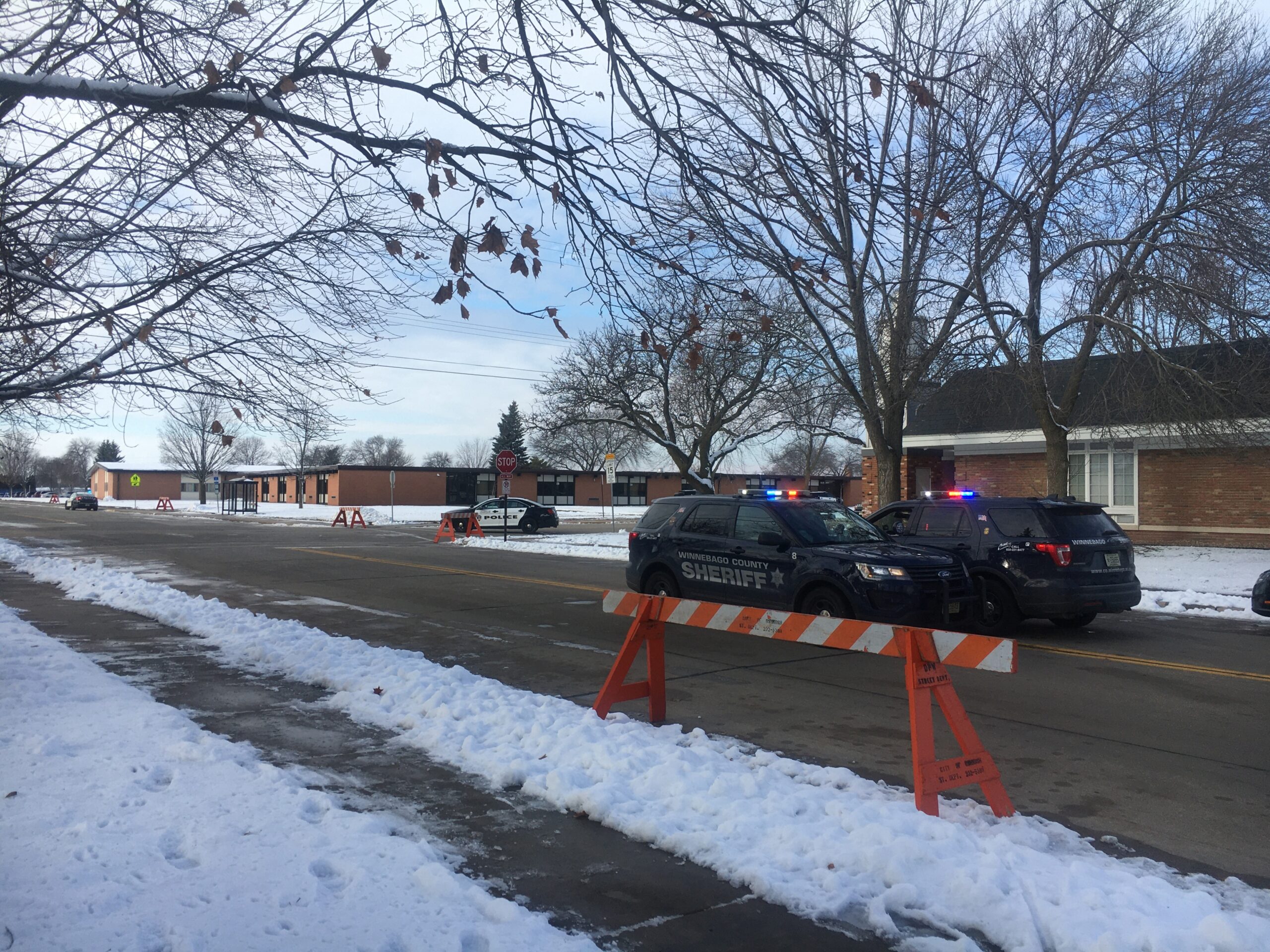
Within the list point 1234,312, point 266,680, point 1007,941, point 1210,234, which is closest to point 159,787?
point 266,680

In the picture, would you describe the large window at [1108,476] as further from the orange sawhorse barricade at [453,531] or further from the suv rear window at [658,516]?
the orange sawhorse barricade at [453,531]

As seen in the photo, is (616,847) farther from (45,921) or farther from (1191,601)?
(1191,601)

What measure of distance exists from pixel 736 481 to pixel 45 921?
3133 inches

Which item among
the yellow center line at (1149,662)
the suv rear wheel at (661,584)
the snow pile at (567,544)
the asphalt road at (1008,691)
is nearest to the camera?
the asphalt road at (1008,691)

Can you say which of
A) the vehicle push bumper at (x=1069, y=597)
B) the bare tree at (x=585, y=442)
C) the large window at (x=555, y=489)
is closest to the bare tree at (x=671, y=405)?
the bare tree at (x=585, y=442)

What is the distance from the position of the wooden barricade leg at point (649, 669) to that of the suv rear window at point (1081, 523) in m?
6.71

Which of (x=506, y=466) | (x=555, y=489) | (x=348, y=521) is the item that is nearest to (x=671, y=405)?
(x=506, y=466)

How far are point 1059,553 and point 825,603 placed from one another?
117 inches

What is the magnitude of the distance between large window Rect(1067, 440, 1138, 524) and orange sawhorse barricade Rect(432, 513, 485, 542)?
18218mm

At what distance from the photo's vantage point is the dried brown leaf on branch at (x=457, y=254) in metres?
5.50

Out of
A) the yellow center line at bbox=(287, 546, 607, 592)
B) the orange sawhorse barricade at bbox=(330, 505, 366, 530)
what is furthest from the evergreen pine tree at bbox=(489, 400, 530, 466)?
the yellow center line at bbox=(287, 546, 607, 592)

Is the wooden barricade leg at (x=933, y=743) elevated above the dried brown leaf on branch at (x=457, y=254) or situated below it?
below

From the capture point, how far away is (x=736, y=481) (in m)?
82.5

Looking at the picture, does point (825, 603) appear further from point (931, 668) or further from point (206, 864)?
point (206, 864)
